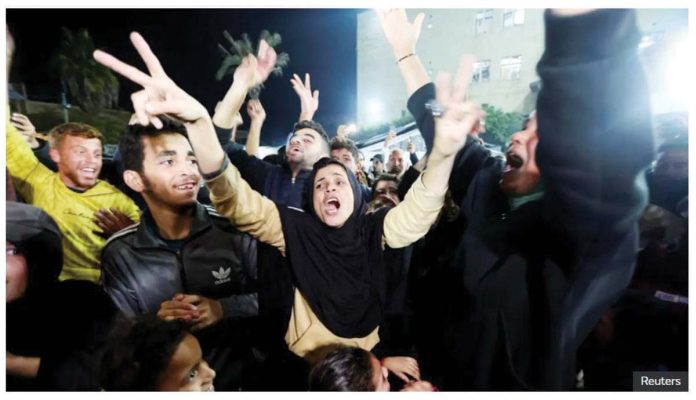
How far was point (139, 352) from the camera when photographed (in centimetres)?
176

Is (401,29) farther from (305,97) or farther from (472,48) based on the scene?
(305,97)

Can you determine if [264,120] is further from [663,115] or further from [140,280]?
[663,115]

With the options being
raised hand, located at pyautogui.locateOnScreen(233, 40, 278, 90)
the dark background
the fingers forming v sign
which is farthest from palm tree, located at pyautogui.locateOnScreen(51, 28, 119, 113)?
the fingers forming v sign

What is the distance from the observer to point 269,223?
1.72 meters

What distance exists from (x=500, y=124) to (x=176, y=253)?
1.33 meters

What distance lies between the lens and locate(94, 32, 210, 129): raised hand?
160 centimetres

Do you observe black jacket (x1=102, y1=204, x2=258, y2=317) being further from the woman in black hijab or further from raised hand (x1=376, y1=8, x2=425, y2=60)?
raised hand (x1=376, y1=8, x2=425, y2=60)

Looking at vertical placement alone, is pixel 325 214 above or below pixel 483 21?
below

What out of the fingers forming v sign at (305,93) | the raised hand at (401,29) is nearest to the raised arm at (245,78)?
the fingers forming v sign at (305,93)

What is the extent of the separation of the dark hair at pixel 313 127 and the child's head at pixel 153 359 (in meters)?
0.89

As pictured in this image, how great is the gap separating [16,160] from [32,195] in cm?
15

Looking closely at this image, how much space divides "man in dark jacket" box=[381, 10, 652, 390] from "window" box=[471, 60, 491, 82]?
7.3 inches

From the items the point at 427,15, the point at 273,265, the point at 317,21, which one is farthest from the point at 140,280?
the point at 427,15

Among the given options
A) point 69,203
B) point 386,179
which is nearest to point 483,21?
point 386,179
